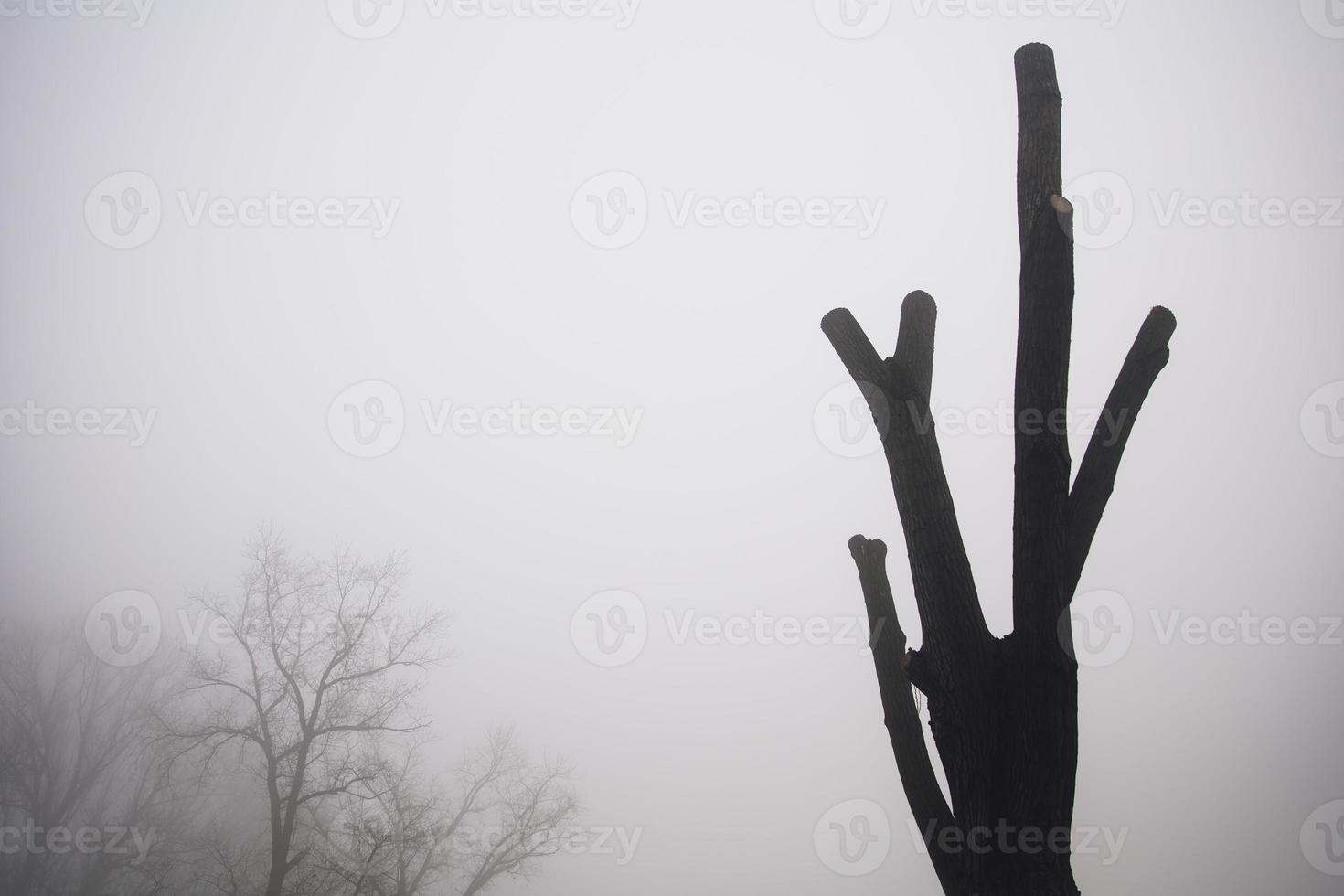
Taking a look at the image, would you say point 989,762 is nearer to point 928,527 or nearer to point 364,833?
point 928,527

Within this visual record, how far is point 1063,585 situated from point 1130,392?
79cm

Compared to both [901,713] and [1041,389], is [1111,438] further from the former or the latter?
[901,713]

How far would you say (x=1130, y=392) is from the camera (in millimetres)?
2439

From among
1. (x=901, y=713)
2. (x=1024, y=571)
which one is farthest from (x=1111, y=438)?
(x=901, y=713)

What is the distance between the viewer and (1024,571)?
2.23 metres
